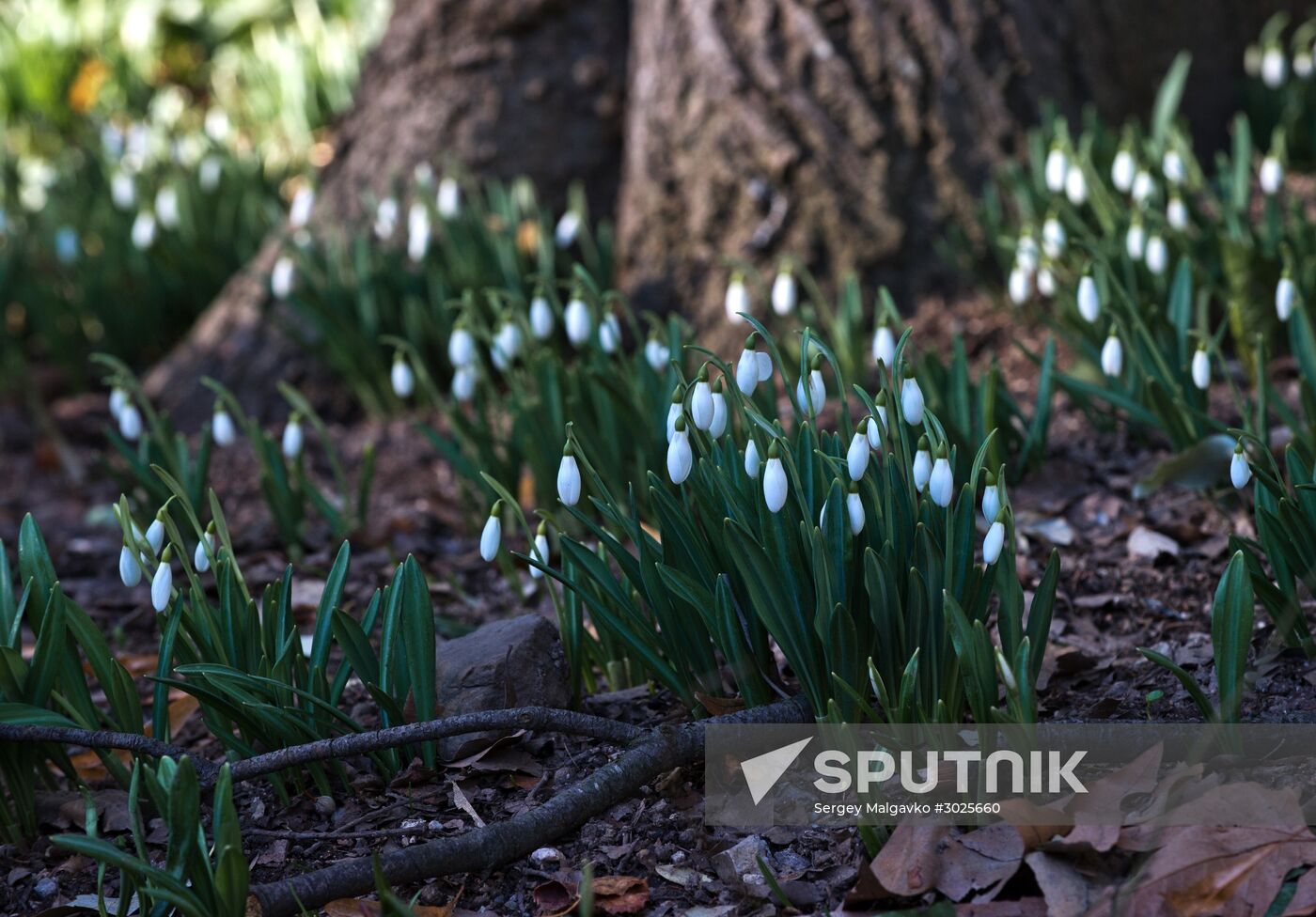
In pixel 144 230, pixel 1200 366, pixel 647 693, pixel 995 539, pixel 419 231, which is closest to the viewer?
pixel 995 539

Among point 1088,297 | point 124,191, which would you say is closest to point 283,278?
point 124,191

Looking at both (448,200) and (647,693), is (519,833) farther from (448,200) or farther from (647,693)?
(448,200)

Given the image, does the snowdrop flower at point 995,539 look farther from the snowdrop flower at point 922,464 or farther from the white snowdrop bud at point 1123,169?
the white snowdrop bud at point 1123,169

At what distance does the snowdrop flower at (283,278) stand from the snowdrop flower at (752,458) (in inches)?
97.2

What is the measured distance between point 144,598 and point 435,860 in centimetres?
166

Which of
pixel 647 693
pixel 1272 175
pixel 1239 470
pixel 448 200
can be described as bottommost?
pixel 647 693

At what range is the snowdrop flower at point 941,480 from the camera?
1.75 meters

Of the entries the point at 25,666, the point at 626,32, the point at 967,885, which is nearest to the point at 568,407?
the point at 25,666

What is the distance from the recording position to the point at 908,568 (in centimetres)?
186

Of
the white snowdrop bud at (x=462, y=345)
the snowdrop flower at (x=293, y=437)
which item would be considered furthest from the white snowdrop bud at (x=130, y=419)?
the white snowdrop bud at (x=462, y=345)

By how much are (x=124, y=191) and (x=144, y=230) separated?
0.70 m

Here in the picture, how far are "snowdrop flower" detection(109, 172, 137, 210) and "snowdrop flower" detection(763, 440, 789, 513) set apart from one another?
441 centimetres

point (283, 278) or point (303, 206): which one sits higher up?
point (303, 206)

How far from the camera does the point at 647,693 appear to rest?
2.24m
